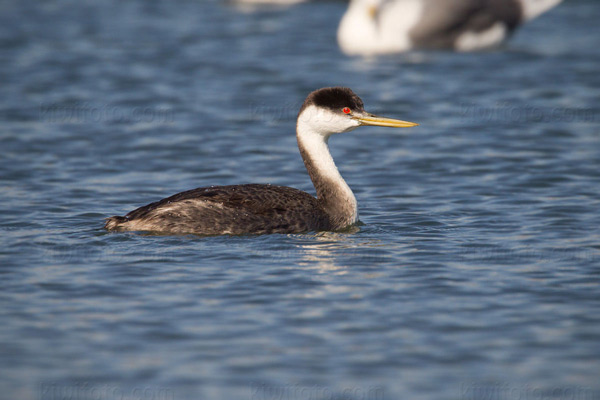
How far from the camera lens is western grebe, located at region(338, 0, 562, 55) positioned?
19.9 meters

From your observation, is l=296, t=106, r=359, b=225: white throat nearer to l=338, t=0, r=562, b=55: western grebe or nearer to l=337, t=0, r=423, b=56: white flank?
l=338, t=0, r=562, b=55: western grebe

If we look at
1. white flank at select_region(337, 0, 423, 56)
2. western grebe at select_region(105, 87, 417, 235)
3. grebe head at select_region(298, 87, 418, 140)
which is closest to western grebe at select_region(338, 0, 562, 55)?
white flank at select_region(337, 0, 423, 56)

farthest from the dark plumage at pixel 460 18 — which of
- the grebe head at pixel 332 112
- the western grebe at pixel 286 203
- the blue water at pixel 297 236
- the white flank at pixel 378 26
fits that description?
the grebe head at pixel 332 112

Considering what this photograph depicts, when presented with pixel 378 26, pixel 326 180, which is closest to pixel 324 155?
pixel 326 180

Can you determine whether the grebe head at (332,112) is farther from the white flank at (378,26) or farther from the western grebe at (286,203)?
the white flank at (378,26)

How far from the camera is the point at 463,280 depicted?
877 centimetres

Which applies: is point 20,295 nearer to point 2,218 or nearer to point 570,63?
point 2,218

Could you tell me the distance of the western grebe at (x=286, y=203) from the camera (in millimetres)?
9789

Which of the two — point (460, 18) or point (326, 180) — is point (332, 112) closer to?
point (326, 180)

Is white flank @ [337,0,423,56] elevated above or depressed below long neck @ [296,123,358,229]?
above

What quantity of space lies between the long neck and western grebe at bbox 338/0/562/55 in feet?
32.5

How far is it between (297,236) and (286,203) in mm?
337

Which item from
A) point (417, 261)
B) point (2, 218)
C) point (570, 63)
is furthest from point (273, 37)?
point (417, 261)

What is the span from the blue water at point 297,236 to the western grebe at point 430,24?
337mm
